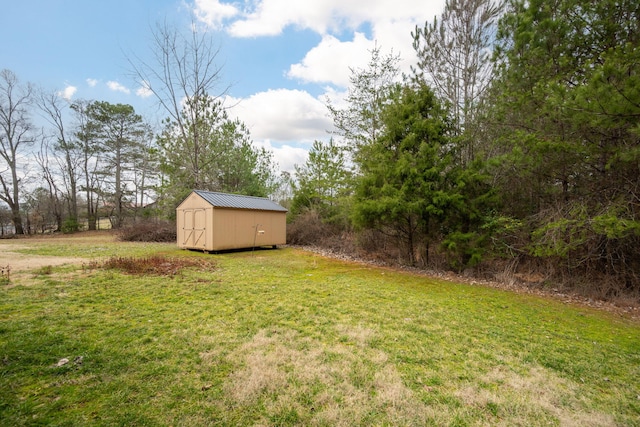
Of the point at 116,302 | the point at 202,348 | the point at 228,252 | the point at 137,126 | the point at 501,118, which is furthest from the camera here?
the point at 137,126

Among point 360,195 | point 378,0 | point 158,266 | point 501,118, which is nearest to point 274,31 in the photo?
point 378,0

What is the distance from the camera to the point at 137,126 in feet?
69.2

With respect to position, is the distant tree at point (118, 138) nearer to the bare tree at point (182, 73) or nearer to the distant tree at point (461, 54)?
the bare tree at point (182, 73)

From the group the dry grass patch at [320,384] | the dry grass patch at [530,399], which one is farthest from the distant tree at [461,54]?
the dry grass patch at [320,384]

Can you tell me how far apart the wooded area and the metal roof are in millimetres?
2411

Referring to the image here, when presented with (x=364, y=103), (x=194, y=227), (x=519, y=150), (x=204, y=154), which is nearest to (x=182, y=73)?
(x=204, y=154)

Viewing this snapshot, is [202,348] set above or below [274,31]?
A: below

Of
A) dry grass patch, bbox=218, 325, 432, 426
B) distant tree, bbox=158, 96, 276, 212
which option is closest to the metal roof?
distant tree, bbox=158, 96, 276, 212

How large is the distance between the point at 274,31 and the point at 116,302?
31.3 feet

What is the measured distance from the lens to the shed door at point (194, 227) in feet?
34.0

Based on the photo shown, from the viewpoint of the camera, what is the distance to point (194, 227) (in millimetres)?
10703

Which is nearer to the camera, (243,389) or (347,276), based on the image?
(243,389)

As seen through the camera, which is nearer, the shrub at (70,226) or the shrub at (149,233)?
the shrub at (149,233)

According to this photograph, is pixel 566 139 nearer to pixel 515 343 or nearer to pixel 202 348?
pixel 515 343
